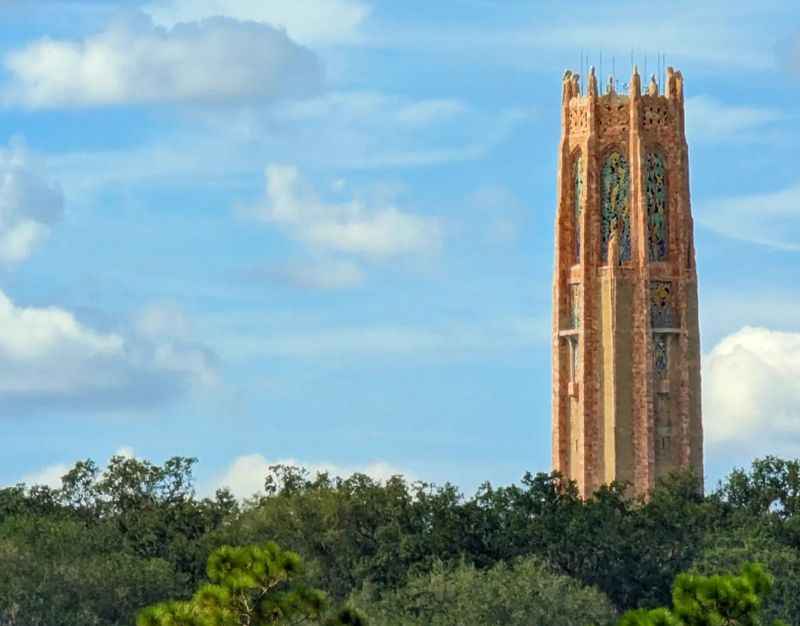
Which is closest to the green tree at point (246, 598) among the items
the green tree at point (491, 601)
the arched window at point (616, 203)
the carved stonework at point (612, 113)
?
the green tree at point (491, 601)

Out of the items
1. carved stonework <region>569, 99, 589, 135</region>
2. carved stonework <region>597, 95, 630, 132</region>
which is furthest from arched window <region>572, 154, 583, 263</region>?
carved stonework <region>597, 95, 630, 132</region>

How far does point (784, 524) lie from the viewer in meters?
116

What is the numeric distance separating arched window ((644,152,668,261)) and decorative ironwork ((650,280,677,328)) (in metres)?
1.24

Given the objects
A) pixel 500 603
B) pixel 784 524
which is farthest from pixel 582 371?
pixel 500 603

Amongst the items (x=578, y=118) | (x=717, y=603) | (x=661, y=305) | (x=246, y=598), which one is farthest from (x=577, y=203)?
(x=717, y=603)

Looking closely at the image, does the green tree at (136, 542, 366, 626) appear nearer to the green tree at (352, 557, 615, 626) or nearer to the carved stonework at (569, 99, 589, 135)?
the green tree at (352, 557, 615, 626)

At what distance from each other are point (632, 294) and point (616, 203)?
4257 millimetres

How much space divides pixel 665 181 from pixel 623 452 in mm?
12365

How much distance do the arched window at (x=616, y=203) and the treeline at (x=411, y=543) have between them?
15332mm

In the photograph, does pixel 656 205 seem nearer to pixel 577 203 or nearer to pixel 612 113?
pixel 577 203

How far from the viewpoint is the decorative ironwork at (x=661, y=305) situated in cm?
13500

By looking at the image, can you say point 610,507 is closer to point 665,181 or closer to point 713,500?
point 713,500

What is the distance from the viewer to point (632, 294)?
135m

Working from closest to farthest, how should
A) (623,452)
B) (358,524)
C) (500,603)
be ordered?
(500,603) < (358,524) < (623,452)
